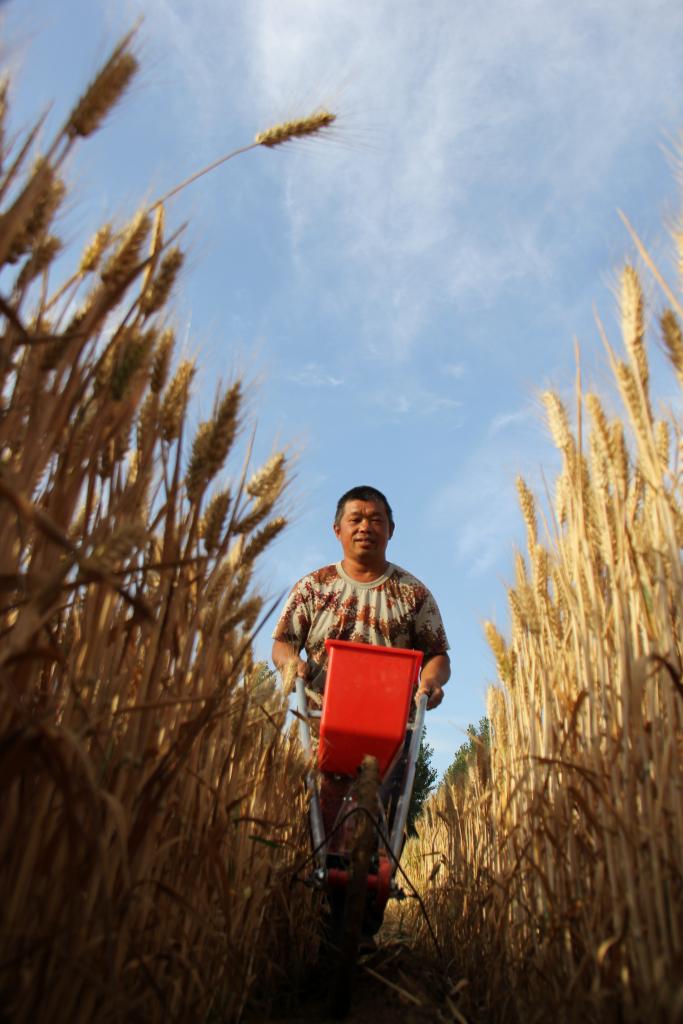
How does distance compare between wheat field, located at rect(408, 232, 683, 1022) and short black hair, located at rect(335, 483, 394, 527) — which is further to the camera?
short black hair, located at rect(335, 483, 394, 527)

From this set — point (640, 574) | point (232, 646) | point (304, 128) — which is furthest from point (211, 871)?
point (304, 128)

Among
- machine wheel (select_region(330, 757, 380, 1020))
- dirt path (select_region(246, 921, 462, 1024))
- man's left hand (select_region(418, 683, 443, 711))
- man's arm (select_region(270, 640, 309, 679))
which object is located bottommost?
dirt path (select_region(246, 921, 462, 1024))

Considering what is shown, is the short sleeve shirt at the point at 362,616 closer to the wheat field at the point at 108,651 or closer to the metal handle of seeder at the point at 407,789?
the metal handle of seeder at the point at 407,789

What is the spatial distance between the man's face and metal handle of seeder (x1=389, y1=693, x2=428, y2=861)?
97 centimetres

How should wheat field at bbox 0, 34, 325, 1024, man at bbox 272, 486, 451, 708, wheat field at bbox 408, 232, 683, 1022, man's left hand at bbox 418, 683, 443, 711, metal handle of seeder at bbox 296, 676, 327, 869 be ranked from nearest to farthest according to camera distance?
wheat field at bbox 0, 34, 325, 1024 < wheat field at bbox 408, 232, 683, 1022 < metal handle of seeder at bbox 296, 676, 327, 869 < man's left hand at bbox 418, 683, 443, 711 < man at bbox 272, 486, 451, 708

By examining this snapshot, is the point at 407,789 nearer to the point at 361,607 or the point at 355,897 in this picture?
the point at 355,897

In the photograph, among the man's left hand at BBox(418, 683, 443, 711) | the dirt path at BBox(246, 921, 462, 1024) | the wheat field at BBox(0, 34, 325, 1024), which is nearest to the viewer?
the wheat field at BBox(0, 34, 325, 1024)

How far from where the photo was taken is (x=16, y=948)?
4.15 ft

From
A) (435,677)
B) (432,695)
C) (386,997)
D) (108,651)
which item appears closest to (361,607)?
(435,677)

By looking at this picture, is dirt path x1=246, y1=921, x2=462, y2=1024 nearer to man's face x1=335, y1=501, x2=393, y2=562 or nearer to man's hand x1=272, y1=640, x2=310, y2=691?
man's hand x1=272, y1=640, x2=310, y2=691

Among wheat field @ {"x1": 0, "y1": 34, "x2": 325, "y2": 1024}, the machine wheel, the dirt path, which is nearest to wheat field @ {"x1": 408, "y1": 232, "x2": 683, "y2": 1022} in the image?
the dirt path

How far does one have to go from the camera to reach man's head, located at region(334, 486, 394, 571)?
12.7ft

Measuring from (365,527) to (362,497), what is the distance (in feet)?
0.70

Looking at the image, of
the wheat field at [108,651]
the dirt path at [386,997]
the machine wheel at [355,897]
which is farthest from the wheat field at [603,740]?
the wheat field at [108,651]
